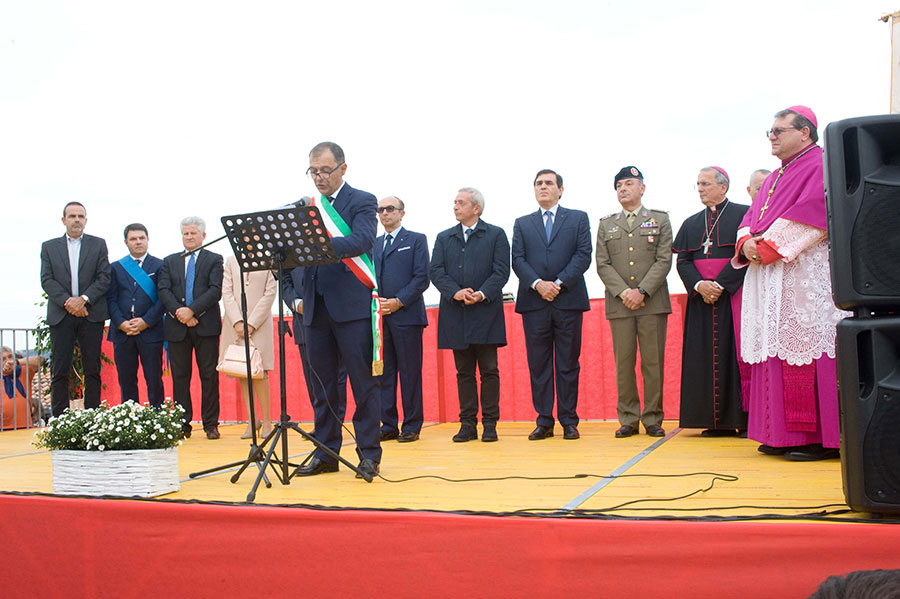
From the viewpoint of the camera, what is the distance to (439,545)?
256cm

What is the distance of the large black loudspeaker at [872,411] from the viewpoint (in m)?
2.27

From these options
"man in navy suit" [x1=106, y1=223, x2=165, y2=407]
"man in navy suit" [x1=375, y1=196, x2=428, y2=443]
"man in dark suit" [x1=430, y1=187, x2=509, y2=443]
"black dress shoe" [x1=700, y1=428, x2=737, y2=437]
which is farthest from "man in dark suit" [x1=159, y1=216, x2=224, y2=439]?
"black dress shoe" [x1=700, y1=428, x2=737, y2=437]

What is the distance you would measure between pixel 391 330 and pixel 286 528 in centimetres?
322

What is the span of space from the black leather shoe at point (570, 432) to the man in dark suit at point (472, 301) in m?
0.47

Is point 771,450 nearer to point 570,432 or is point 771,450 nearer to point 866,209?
point 570,432

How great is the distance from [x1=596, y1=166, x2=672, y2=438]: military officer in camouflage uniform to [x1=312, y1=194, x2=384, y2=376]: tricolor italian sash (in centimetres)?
212

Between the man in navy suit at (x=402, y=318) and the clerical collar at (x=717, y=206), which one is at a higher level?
the clerical collar at (x=717, y=206)

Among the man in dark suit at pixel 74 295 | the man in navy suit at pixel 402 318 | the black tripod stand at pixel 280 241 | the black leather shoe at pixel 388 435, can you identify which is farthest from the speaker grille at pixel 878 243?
the man in dark suit at pixel 74 295

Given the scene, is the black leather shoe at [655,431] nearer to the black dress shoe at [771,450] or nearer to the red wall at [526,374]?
the black dress shoe at [771,450]

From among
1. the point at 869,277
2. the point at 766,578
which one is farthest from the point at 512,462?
the point at 869,277

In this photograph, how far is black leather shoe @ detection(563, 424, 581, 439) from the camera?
5301 mm

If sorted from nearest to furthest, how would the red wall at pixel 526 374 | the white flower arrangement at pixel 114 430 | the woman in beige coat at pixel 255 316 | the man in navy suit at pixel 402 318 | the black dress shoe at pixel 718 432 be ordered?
1. the white flower arrangement at pixel 114 430
2. the black dress shoe at pixel 718 432
3. the man in navy suit at pixel 402 318
4. the woman in beige coat at pixel 255 316
5. the red wall at pixel 526 374

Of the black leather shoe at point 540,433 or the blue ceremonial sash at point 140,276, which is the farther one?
the blue ceremonial sash at point 140,276

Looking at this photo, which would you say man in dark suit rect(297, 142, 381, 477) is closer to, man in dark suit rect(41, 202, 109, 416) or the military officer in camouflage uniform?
the military officer in camouflage uniform
